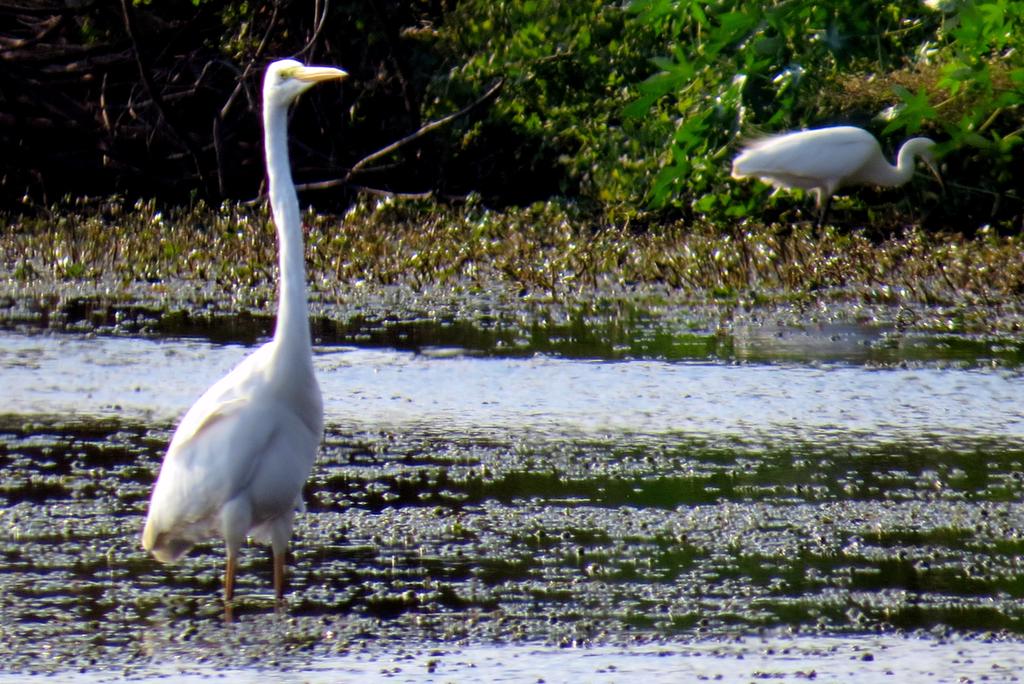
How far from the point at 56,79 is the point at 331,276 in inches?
233

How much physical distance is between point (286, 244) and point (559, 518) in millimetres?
1117

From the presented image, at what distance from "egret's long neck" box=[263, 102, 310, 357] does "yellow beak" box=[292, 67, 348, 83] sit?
10 centimetres

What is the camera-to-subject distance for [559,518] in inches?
197

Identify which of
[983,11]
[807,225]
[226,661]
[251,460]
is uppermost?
[983,11]

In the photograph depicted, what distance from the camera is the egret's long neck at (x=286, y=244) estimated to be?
→ 4414 millimetres

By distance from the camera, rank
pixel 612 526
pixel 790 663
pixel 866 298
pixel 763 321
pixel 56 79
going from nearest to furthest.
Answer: pixel 790 663
pixel 612 526
pixel 763 321
pixel 866 298
pixel 56 79

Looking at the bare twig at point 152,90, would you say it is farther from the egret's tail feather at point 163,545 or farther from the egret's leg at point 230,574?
the egret's leg at point 230,574

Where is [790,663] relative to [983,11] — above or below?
below

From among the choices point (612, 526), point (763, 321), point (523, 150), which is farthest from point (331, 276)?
point (612, 526)

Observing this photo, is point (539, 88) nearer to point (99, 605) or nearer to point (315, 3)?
point (315, 3)

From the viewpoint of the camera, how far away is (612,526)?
4918mm

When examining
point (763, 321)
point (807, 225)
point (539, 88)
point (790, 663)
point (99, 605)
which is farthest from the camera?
point (539, 88)

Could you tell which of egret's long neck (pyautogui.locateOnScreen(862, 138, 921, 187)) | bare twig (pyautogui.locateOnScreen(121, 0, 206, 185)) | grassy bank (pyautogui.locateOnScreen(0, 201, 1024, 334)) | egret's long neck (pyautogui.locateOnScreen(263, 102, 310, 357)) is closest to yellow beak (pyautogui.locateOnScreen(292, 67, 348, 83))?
egret's long neck (pyautogui.locateOnScreen(263, 102, 310, 357))

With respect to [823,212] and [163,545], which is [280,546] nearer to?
[163,545]
